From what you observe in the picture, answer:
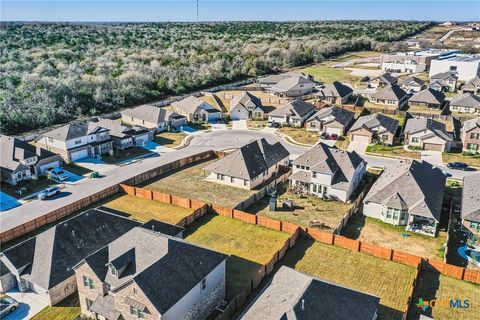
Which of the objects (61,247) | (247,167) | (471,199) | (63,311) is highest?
(247,167)

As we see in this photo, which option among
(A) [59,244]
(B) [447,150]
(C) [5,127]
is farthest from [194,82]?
(A) [59,244]

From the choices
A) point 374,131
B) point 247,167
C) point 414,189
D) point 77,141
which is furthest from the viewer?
point 374,131

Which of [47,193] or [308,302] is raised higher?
[308,302]

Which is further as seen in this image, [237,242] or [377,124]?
[377,124]

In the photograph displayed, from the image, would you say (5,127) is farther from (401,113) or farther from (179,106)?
(401,113)

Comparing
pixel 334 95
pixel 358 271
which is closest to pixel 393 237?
pixel 358 271

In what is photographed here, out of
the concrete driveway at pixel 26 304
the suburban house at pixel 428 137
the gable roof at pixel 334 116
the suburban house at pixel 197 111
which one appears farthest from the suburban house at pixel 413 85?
the concrete driveway at pixel 26 304

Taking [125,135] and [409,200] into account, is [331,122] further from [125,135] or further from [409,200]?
[125,135]

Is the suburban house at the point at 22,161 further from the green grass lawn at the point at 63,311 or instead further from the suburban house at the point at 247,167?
the green grass lawn at the point at 63,311
